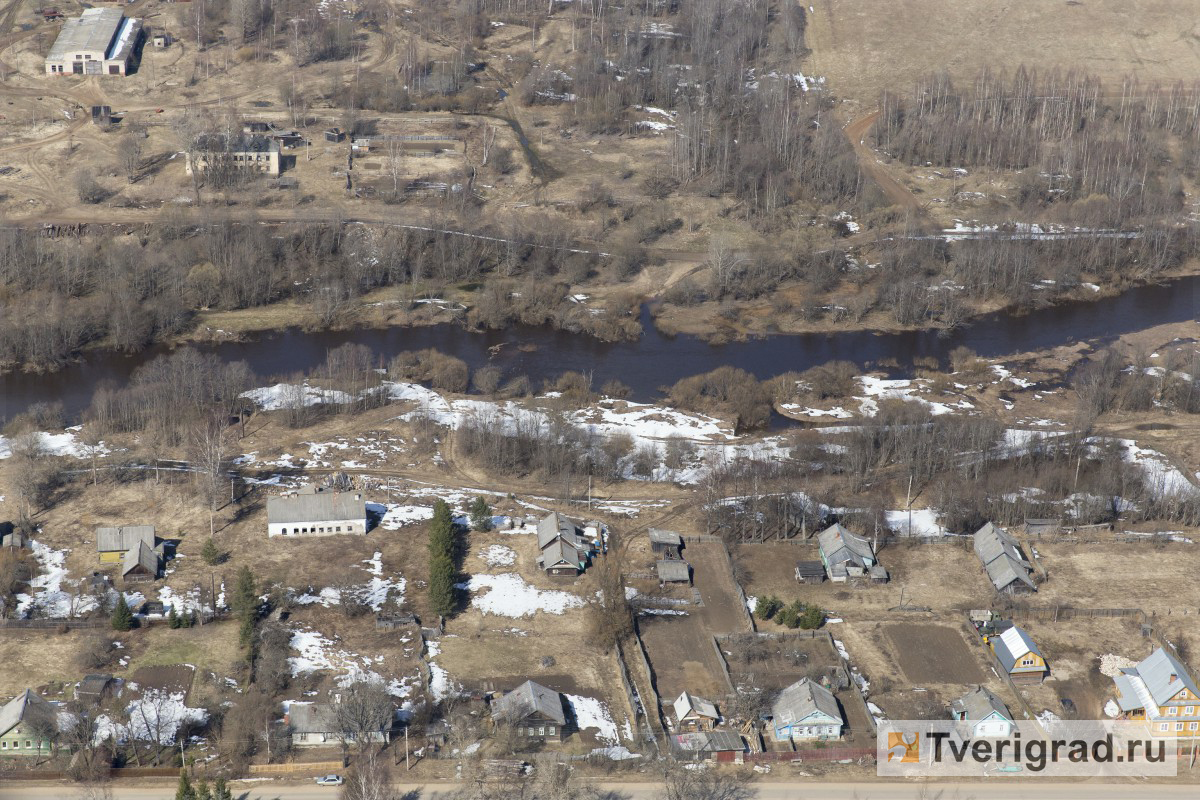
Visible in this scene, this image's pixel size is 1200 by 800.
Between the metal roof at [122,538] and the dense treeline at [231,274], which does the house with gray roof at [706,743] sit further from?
the dense treeline at [231,274]

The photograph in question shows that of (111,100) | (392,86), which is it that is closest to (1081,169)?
(392,86)

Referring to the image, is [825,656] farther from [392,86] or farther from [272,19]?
[272,19]

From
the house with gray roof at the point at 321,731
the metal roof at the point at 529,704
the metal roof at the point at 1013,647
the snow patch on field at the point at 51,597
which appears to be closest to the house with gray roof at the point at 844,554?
the metal roof at the point at 1013,647

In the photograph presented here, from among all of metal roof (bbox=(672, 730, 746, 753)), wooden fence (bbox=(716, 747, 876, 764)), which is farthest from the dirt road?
metal roof (bbox=(672, 730, 746, 753))

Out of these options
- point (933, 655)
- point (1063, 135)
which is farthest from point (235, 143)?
point (933, 655)

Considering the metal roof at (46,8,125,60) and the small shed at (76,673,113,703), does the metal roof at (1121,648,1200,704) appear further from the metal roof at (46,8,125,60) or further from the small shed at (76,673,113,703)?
the metal roof at (46,8,125,60)

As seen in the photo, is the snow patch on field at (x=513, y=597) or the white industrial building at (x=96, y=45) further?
the white industrial building at (x=96, y=45)
